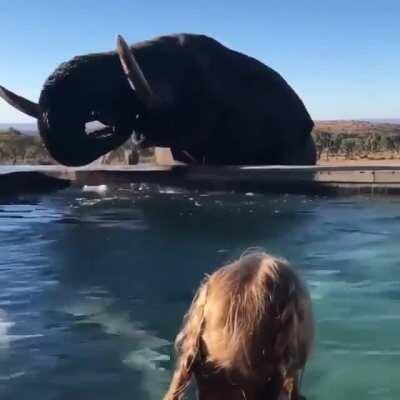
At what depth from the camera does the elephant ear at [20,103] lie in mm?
12398

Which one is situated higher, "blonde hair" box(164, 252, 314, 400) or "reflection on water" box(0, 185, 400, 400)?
"blonde hair" box(164, 252, 314, 400)

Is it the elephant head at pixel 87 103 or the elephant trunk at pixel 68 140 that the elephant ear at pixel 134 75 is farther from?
the elephant trunk at pixel 68 140

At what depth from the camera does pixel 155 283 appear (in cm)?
701

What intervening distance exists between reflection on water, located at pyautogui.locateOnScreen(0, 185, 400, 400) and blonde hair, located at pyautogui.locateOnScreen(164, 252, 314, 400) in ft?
8.90

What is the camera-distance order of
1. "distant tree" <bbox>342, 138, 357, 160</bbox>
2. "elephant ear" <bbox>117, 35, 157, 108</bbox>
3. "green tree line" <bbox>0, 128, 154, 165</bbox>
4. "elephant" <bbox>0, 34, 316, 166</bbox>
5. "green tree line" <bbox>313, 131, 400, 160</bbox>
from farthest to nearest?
"green tree line" <bbox>313, 131, 400, 160</bbox> → "distant tree" <bbox>342, 138, 357, 160</bbox> → "green tree line" <bbox>0, 128, 154, 165</bbox> → "elephant" <bbox>0, 34, 316, 166</bbox> → "elephant ear" <bbox>117, 35, 157, 108</bbox>

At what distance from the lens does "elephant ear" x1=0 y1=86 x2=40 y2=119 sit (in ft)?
40.7

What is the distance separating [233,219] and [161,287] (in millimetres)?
4060

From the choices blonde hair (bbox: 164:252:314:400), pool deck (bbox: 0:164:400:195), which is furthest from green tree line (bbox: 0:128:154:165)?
blonde hair (bbox: 164:252:314:400)

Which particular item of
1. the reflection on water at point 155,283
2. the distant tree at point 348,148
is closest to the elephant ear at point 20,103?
the reflection on water at point 155,283

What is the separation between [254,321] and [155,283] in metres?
5.25

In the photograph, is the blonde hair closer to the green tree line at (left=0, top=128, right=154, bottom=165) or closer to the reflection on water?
the reflection on water

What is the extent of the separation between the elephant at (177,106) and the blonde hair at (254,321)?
33.0 feet

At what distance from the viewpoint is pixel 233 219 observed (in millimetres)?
10820

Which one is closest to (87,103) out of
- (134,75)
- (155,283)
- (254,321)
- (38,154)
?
(134,75)
